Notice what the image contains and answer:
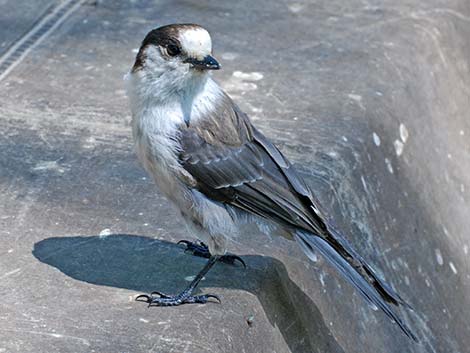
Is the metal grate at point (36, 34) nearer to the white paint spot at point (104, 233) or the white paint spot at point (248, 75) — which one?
the white paint spot at point (248, 75)

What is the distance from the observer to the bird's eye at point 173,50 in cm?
389

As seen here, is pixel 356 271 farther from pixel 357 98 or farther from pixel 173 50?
pixel 357 98

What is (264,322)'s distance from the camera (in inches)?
148

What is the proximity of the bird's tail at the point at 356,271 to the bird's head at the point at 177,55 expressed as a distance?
677mm

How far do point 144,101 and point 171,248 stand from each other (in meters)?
0.57

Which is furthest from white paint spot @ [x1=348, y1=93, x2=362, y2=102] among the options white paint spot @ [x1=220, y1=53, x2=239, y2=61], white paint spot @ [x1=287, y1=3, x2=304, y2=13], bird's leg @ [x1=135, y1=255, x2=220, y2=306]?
bird's leg @ [x1=135, y1=255, x2=220, y2=306]

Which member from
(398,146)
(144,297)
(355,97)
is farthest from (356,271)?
(355,97)

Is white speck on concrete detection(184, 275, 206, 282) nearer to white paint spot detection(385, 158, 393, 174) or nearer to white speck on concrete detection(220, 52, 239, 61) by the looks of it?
white paint spot detection(385, 158, 393, 174)

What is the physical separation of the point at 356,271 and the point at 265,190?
1.40 ft

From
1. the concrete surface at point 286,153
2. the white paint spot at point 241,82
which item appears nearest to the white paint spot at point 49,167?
the concrete surface at point 286,153

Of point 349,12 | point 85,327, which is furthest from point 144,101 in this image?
point 349,12

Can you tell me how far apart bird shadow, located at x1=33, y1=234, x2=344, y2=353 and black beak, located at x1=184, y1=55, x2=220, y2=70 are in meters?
0.70

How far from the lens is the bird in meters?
3.87

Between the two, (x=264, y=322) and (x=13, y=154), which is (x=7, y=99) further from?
(x=264, y=322)
